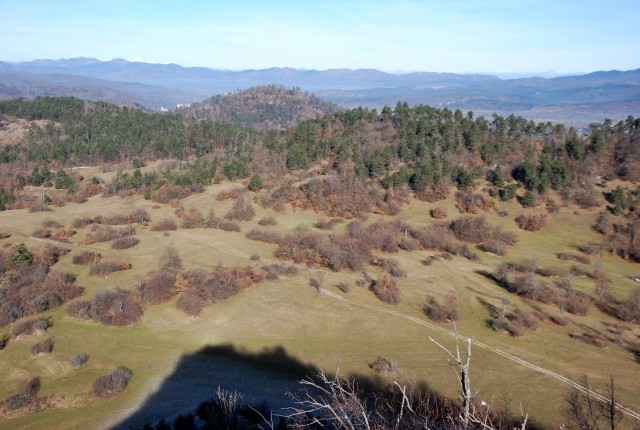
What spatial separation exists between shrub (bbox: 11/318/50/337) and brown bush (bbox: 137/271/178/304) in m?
5.25

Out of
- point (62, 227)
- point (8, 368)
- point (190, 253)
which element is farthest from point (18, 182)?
point (8, 368)

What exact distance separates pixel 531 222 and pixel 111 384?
37.9 metres

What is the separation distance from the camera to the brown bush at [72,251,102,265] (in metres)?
32.3

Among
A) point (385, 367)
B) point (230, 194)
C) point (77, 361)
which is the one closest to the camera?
point (385, 367)

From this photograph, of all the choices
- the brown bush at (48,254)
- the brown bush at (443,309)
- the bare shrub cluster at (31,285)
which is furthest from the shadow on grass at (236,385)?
the brown bush at (48,254)

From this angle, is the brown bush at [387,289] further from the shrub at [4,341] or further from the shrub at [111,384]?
the shrub at [4,341]

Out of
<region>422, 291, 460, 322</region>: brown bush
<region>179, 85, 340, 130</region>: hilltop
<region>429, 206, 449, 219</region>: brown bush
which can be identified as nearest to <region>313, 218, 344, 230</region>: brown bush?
<region>429, 206, 449, 219</region>: brown bush

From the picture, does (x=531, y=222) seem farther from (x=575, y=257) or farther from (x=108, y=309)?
(x=108, y=309)

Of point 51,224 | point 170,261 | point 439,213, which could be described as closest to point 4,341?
point 170,261

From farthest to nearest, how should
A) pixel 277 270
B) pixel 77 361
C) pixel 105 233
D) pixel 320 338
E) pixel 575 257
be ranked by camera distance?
pixel 105 233
pixel 575 257
pixel 277 270
pixel 320 338
pixel 77 361

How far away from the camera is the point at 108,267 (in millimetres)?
30953

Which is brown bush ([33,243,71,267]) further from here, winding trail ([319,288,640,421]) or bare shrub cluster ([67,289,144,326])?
winding trail ([319,288,640,421])

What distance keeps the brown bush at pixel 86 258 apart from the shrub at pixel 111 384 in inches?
587

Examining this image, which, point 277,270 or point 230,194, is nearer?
point 277,270
